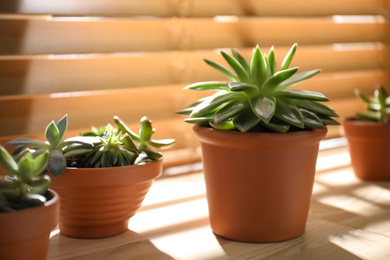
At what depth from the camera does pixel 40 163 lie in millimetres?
816

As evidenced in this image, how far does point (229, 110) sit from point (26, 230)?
0.45 m

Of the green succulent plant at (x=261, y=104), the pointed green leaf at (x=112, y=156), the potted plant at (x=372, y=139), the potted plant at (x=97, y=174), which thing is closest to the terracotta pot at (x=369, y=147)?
the potted plant at (x=372, y=139)

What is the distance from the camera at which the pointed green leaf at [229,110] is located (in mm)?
1021

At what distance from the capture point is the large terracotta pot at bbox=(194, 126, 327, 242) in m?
1.04

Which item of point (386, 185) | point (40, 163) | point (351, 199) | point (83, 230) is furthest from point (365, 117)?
point (40, 163)

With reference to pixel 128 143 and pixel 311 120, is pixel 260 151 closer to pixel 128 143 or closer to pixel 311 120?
pixel 311 120

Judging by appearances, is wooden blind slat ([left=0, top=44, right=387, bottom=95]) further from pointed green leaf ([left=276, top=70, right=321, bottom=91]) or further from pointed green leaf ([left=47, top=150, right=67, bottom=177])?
pointed green leaf ([left=276, top=70, right=321, bottom=91])

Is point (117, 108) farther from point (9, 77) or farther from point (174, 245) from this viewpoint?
point (174, 245)

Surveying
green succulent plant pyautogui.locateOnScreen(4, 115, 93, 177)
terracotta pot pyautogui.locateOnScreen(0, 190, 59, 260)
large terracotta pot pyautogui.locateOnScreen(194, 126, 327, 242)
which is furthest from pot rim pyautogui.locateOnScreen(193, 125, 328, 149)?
terracotta pot pyautogui.locateOnScreen(0, 190, 59, 260)

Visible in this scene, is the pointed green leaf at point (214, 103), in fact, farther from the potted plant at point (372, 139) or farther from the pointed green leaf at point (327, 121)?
the potted plant at point (372, 139)

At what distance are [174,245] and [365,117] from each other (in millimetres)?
833

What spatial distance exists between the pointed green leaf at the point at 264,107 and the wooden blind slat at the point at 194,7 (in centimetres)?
67

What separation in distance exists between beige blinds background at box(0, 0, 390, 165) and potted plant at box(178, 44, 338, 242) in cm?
54

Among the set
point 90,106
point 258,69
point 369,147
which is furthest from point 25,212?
point 369,147
